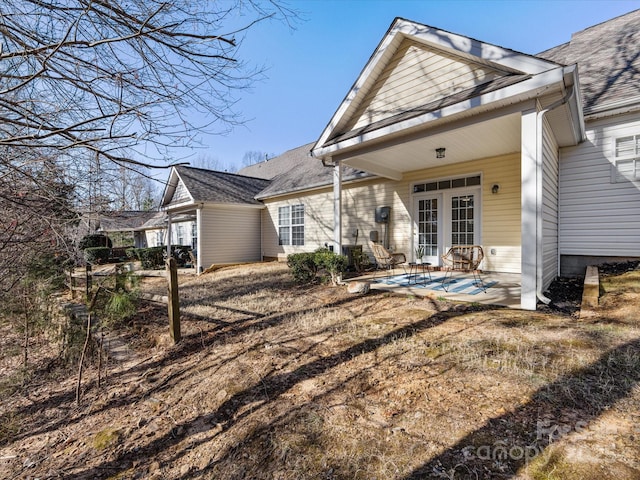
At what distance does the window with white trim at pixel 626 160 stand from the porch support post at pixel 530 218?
3.71 metres

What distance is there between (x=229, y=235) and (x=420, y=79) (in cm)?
947

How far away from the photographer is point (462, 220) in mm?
8133

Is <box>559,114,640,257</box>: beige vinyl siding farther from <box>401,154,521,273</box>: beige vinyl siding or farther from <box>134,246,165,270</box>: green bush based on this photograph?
<box>134,246,165,270</box>: green bush

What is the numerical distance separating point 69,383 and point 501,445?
5139mm

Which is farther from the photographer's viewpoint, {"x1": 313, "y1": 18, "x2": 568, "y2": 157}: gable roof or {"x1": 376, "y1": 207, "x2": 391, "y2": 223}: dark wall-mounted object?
{"x1": 376, "y1": 207, "x2": 391, "y2": 223}: dark wall-mounted object

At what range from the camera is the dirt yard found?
185 centimetres

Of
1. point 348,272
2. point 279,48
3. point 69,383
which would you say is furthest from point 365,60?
point 69,383

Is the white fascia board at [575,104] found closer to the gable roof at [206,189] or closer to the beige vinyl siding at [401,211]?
the beige vinyl siding at [401,211]

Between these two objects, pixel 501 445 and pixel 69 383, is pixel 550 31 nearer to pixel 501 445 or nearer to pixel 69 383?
pixel 501 445

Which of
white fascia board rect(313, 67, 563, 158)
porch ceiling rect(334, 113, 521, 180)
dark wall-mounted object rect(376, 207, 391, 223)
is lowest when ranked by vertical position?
dark wall-mounted object rect(376, 207, 391, 223)

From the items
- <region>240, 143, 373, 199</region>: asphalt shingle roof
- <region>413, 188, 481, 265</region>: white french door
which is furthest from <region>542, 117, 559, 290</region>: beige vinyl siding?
<region>240, 143, 373, 199</region>: asphalt shingle roof

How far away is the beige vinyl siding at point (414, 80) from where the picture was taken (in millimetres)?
5473

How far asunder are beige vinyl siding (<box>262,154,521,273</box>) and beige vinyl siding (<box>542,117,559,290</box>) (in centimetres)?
71

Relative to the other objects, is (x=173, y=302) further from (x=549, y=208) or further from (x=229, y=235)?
(x=229, y=235)
